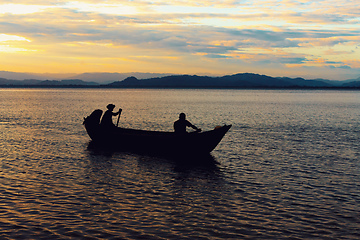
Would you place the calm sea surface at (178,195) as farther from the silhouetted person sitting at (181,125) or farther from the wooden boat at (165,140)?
the silhouetted person sitting at (181,125)

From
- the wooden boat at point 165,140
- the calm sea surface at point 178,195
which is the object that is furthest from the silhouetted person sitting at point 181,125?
the calm sea surface at point 178,195

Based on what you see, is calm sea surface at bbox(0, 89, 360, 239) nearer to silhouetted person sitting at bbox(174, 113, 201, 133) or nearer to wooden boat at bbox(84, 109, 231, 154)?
wooden boat at bbox(84, 109, 231, 154)

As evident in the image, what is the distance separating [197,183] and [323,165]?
7915 mm

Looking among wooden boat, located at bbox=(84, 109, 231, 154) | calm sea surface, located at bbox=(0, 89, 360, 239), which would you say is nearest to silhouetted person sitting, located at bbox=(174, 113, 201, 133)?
→ wooden boat, located at bbox=(84, 109, 231, 154)

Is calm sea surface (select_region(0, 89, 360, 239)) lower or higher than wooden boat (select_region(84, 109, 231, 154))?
lower

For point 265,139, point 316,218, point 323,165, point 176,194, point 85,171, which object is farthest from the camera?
point 265,139

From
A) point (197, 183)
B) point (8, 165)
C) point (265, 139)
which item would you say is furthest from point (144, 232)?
point (265, 139)

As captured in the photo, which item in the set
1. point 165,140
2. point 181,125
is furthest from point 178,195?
point 165,140

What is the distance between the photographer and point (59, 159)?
21.2 m

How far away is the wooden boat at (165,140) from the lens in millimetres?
22438

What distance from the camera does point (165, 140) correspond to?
2300 centimetres

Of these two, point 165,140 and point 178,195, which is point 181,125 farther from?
point 178,195

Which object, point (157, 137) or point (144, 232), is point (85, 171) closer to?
point (157, 137)

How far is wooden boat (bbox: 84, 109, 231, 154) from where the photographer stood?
22.4 metres
